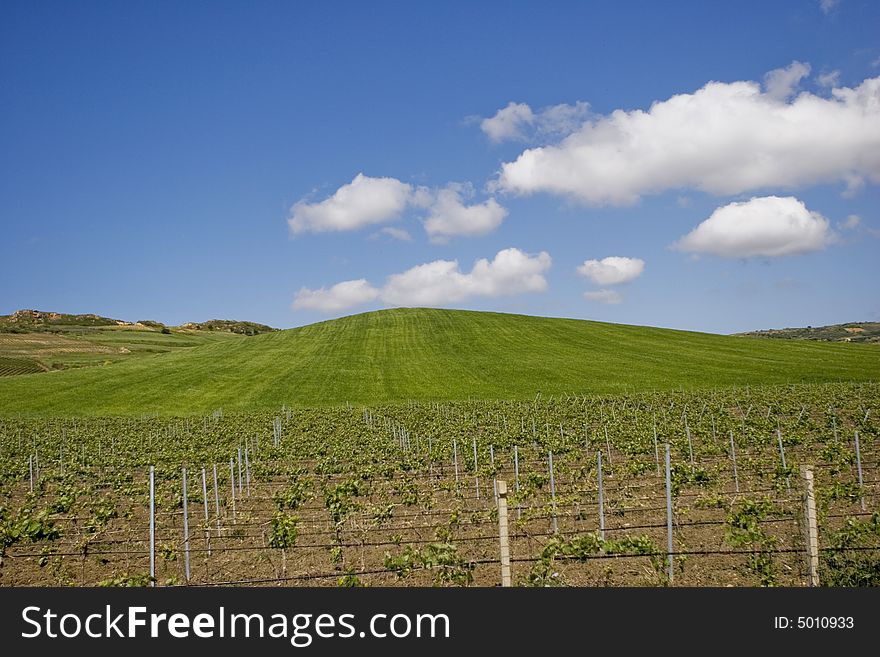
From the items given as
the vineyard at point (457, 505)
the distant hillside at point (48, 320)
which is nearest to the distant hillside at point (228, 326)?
the distant hillside at point (48, 320)

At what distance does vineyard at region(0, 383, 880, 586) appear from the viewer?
894 cm

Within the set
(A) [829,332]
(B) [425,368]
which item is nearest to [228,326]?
(B) [425,368]

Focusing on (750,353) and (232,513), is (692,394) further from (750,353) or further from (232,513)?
(232,513)

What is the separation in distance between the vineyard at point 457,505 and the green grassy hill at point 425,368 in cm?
1760

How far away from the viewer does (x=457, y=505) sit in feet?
44.7

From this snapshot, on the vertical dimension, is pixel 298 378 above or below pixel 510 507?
above

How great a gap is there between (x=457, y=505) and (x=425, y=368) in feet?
141

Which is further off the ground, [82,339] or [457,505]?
[82,339]

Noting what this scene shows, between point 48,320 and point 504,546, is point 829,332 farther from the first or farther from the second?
point 48,320
